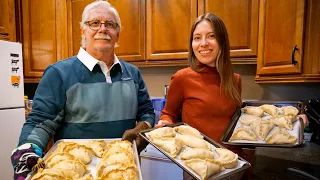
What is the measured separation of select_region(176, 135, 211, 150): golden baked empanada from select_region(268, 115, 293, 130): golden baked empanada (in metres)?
0.44

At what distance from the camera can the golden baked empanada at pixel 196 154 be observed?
758 mm

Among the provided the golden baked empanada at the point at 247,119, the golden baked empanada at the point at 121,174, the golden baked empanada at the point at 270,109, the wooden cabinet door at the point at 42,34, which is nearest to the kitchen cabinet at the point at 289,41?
the golden baked empanada at the point at 270,109

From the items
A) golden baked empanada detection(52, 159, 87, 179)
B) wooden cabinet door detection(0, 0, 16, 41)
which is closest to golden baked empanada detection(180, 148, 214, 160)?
golden baked empanada detection(52, 159, 87, 179)

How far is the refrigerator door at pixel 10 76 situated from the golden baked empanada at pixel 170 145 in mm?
1568

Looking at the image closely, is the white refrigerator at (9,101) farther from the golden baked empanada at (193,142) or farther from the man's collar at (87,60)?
the golden baked empanada at (193,142)

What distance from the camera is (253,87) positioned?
1.98m

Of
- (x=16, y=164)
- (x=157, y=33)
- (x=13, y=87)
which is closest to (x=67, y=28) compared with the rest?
(x=13, y=87)

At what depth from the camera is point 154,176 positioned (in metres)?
1.38

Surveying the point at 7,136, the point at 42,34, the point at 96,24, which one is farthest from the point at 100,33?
the point at 42,34

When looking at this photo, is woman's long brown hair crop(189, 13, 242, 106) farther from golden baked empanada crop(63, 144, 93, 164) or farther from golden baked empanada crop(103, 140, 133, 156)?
golden baked empanada crop(63, 144, 93, 164)

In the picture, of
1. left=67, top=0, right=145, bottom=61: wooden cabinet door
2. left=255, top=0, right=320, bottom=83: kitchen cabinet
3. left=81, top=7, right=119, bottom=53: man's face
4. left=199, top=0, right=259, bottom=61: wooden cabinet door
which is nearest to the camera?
left=81, top=7, right=119, bottom=53: man's face

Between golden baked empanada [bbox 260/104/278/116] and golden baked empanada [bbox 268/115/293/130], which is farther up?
golden baked empanada [bbox 260/104/278/116]

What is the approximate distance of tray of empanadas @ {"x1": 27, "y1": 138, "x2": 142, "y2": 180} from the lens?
2.15ft

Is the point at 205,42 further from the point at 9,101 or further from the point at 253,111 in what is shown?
the point at 9,101
